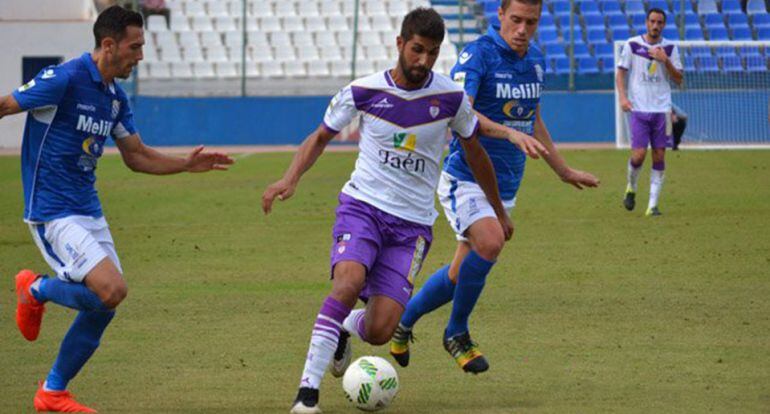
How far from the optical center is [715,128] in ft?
92.8

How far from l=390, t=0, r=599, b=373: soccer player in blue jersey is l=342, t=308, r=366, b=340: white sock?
55cm

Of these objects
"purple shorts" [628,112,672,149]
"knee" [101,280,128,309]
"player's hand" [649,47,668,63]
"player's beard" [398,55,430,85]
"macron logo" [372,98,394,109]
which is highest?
"player's beard" [398,55,430,85]

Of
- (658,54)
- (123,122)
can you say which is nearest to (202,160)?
(123,122)

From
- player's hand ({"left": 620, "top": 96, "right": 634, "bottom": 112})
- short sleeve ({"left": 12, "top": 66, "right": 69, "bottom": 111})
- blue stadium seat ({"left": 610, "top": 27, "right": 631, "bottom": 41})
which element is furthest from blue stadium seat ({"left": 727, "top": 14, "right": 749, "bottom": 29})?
short sleeve ({"left": 12, "top": 66, "right": 69, "bottom": 111})

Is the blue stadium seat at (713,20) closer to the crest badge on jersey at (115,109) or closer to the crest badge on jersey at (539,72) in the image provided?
the crest badge on jersey at (539,72)

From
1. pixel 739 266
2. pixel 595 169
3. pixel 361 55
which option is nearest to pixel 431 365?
pixel 739 266

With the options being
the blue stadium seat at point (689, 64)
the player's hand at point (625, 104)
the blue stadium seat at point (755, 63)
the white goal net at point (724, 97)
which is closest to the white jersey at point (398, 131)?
the player's hand at point (625, 104)

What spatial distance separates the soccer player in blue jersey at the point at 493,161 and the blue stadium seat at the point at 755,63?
20.2m

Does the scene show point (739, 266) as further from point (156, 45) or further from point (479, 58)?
point (156, 45)

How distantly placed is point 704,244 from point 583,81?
60.7 ft

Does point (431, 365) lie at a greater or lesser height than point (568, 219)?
greater

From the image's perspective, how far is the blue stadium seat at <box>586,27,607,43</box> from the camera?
34062 millimetres

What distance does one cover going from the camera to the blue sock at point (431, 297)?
8.51 m

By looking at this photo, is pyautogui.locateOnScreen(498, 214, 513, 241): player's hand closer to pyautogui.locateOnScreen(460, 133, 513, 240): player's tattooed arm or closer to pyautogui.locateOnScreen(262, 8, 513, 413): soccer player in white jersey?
pyautogui.locateOnScreen(460, 133, 513, 240): player's tattooed arm
